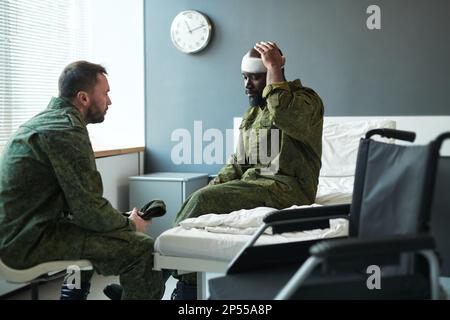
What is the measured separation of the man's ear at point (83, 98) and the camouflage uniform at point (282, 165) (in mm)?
694

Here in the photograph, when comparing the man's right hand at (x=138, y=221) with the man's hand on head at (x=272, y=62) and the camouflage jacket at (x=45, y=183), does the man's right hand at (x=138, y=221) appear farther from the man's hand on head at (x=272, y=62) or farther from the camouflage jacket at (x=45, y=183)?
the man's hand on head at (x=272, y=62)

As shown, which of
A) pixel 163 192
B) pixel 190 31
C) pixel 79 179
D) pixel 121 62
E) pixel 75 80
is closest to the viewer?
pixel 79 179

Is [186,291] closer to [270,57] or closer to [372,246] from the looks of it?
[270,57]

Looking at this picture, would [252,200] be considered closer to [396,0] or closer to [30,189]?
[30,189]

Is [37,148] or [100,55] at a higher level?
[100,55]

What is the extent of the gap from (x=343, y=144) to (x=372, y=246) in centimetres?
241

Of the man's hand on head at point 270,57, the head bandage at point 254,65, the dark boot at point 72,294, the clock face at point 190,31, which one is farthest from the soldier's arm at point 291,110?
the clock face at point 190,31

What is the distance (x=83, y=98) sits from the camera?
2.21m

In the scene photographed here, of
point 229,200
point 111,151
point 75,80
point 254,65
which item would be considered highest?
point 254,65

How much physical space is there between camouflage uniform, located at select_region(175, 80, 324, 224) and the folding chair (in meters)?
0.71

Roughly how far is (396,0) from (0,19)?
8.84 ft

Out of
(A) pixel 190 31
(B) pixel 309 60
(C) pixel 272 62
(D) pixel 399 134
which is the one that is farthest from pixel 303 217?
(A) pixel 190 31
